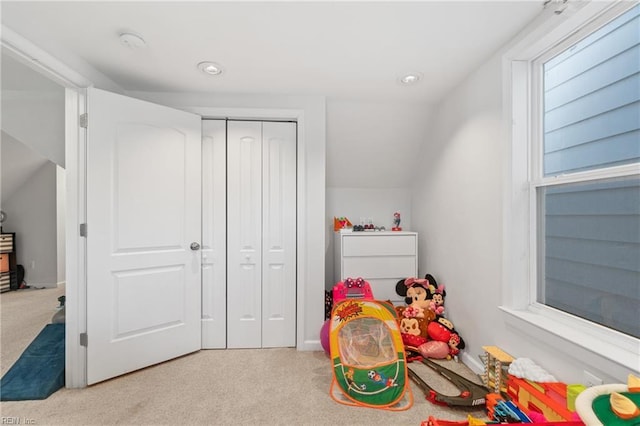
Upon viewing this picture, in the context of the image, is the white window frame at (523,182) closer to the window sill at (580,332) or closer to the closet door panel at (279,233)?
the window sill at (580,332)

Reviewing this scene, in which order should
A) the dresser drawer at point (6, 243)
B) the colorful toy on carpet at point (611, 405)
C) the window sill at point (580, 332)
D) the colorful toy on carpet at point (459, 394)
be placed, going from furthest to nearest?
the dresser drawer at point (6, 243) < the colorful toy on carpet at point (459, 394) < the window sill at point (580, 332) < the colorful toy on carpet at point (611, 405)

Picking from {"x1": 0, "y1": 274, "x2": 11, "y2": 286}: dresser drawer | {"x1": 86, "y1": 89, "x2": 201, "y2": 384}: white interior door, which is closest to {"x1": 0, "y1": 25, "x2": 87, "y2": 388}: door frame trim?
{"x1": 86, "y1": 89, "x2": 201, "y2": 384}: white interior door

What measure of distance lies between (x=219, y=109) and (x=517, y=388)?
9.54 feet

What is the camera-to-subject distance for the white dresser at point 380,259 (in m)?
2.92

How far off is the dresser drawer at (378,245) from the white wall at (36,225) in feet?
17.1

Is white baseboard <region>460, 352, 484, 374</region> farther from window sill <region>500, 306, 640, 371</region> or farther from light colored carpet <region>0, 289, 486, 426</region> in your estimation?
window sill <region>500, 306, 640, 371</region>

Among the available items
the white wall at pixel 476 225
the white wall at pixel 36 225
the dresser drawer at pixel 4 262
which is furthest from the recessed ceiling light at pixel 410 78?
the dresser drawer at pixel 4 262

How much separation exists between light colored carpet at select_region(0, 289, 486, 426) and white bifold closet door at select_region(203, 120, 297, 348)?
0.24 m

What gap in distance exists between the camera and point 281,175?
2736 mm

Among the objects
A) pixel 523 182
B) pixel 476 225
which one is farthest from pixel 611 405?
pixel 476 225

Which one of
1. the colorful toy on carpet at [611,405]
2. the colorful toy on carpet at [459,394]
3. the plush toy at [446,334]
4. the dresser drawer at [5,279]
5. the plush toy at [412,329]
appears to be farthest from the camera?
the dresser drawer at [5,279]

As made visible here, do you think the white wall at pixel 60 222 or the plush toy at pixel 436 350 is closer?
the plush toy at pixel 436 350

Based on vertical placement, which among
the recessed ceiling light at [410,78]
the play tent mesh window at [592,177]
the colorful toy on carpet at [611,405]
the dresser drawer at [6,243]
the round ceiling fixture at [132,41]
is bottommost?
the colorful toy on carpet at [611,405]

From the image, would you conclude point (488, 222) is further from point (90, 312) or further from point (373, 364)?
point (90, 312)
